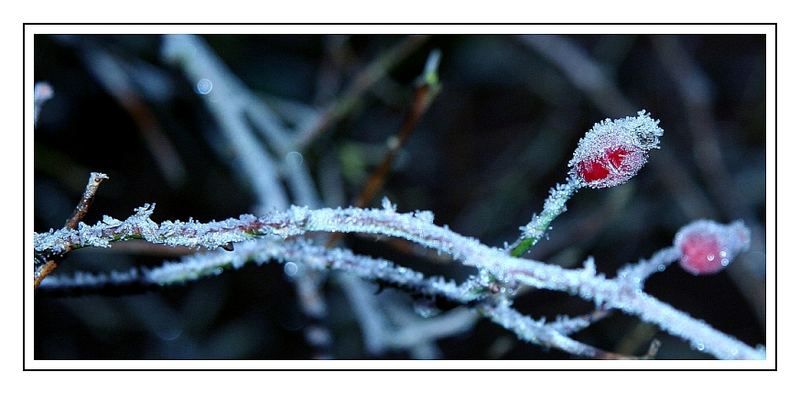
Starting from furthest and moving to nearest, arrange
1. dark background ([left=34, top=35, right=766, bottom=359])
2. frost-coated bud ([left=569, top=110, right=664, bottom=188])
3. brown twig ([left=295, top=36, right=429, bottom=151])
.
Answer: dark background ([left=34, top=35, right=766, bottom=359]), brown twig ([left=295, top=36, right=429, bottom=151]), frost-coated bud ([left=569, top=110, right=664, bottom=188])

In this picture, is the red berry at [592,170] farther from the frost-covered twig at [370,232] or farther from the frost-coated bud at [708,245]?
the frost-coated bud at [708,245]

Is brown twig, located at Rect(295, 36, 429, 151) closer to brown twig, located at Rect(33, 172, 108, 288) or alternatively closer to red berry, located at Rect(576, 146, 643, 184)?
brown twig, located at Rect(33, 172, 108, 288)

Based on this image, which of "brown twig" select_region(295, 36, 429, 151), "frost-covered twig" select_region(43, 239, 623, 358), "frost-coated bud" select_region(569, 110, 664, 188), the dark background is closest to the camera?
"frost-coated bud" select_region(569, 110, 664, 188)

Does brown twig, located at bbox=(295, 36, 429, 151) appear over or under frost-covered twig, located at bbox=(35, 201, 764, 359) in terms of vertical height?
over

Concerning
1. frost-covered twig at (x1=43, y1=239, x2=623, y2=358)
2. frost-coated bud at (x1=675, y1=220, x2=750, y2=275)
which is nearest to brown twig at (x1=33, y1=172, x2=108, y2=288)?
frost-covered twig at (x1=43, y1=239, x2=623, y2=358)
